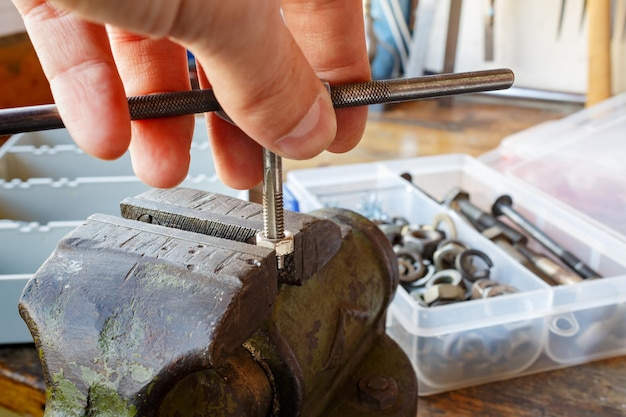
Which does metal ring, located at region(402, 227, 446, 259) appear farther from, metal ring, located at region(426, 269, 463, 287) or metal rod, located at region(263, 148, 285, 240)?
metal rod, located at region(263, 148, 285, 240)

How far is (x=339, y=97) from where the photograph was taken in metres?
0.47

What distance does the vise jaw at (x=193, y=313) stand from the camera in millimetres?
392

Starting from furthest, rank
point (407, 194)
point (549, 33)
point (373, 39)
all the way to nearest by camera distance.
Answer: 1. point (549, 33)
2. point (373, 39)
3. point (407, 194)

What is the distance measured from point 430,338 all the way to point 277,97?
0.54 m

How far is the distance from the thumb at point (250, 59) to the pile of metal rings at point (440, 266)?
0.59 metres

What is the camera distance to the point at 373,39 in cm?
206

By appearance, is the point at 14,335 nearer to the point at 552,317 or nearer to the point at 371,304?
the point at 371,304

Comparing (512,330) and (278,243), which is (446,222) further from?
(278,243)

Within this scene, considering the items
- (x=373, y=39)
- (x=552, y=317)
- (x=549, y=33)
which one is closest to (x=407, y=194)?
(x=552, y=317)

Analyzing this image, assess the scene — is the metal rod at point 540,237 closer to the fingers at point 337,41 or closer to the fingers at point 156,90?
the fingers at point 337,41

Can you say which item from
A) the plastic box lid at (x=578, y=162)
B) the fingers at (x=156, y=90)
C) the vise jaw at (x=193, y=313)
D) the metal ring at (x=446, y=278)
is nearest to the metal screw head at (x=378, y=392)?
the vise jaw at (x=193, y=313)

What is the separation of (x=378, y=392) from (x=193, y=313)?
29cm

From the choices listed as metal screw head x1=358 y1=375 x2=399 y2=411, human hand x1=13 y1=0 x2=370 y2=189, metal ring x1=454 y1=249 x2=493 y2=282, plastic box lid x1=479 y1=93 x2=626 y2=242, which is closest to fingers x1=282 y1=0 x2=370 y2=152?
human hand x1=13 y1=0 x2=370 y2=189

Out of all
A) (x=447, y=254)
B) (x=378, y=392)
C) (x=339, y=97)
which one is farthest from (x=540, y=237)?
(x=339, y=97)
